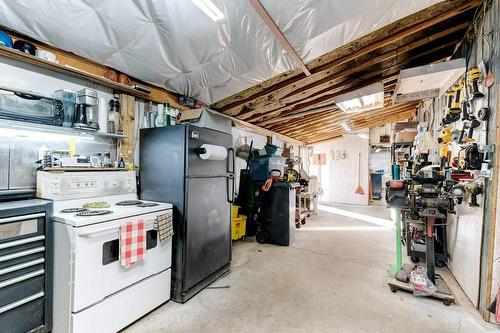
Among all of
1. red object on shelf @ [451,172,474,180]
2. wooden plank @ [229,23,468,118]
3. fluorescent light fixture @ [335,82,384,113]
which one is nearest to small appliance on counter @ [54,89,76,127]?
wooden plank @ [229,23,468,118]

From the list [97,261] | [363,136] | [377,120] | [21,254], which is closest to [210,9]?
[97,261]

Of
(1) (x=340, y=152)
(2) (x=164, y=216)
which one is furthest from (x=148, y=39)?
(1) (x=340, y=152)

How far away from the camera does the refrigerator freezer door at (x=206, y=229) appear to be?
8.02ft

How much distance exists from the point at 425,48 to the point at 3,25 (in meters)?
4.61

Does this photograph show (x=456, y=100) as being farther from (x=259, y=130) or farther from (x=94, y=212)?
(x=94, y=212)

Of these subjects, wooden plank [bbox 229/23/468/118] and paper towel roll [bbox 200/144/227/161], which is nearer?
paper towel roll [bbox 200/144/227/161]

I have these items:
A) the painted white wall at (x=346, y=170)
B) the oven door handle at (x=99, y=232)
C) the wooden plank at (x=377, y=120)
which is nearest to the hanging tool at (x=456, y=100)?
the wooden plank at (x=377, y=120)

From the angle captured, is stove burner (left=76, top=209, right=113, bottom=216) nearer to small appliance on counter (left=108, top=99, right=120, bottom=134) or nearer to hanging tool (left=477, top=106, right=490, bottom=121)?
small appliance on counter (left=108, top=99, right=120, bottom=134)

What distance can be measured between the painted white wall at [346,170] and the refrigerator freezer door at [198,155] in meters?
7.18

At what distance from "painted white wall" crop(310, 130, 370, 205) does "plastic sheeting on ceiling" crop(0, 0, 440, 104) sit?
724cm

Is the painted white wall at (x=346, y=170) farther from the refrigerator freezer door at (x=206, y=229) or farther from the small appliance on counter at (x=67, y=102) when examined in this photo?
the small appliance on counter at (x=67, y=102)

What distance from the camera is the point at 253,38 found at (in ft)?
7.20

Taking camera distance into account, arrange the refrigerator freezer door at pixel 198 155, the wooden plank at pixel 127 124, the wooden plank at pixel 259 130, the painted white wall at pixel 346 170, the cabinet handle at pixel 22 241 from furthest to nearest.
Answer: the painted white wall at pixel 346 170 → the wooden plank at pixel 259 130 → the wooden plank at pixel 127 124 → the refrigerator freezer door at pixel 198 155 → the cabinet handle at pixel 22 241

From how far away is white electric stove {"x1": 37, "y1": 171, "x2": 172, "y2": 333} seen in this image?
1.67m
